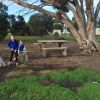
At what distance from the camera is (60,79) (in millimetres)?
12664

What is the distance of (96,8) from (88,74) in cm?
1579

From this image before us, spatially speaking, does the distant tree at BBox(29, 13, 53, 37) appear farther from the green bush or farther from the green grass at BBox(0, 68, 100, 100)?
the green bush

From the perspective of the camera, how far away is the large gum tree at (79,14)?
2810cm

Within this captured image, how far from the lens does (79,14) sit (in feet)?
95.2

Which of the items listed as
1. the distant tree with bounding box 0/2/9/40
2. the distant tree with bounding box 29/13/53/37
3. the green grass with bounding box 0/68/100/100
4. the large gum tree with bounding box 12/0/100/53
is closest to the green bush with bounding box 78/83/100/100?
the green grass with bounding box 0/68/100/100

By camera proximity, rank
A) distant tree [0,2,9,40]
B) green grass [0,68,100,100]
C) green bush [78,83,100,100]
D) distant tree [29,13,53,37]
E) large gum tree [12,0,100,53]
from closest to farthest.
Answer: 1. green grass [0,68,100,100]
2. green bush [78,83,100,100]
3. large gum tree [12,0,100,53]
4. distant tree [0,2,9,40]
5. distant tree [29,13,53,37]

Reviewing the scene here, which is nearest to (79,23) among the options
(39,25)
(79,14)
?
(79,14)

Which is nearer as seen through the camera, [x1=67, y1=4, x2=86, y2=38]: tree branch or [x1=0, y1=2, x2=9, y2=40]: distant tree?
[x1=67, y1=4, x2=86, y2=38]: tree branch

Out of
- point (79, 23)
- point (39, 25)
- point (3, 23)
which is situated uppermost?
point (39, 25)

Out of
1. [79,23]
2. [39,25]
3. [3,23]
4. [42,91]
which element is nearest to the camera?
[42,91]

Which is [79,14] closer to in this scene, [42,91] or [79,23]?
[79,23]

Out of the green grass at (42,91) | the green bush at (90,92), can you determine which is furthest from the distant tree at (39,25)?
the green bush at (90,92)

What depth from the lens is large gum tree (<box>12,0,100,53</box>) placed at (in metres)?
28.1

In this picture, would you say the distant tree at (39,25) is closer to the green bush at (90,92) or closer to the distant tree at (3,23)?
the distant tree at (3,23)
